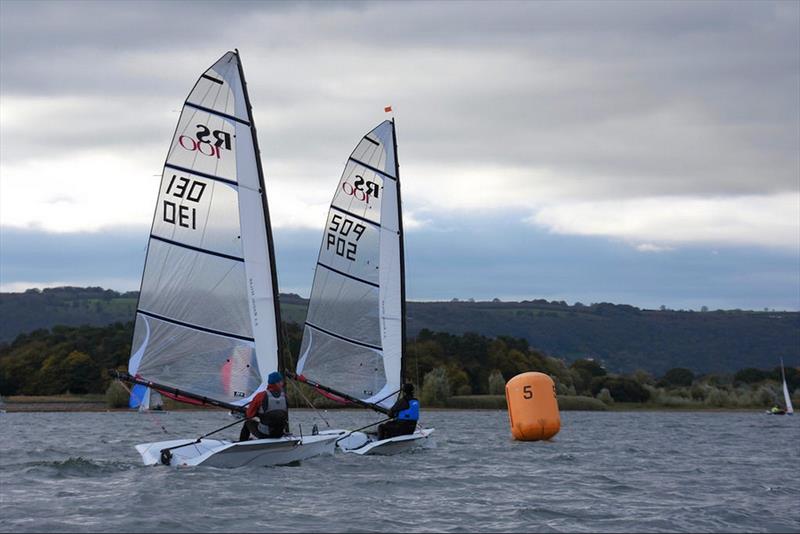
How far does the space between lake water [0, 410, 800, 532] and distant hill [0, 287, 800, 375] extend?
130595 mm

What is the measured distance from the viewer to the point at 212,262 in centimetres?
2292

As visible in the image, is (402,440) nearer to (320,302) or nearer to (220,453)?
(320,302)

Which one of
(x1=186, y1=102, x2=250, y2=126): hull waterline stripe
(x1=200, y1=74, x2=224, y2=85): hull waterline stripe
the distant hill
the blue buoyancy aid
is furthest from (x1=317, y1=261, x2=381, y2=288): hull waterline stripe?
the distant hill

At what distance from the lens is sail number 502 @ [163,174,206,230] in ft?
73.6

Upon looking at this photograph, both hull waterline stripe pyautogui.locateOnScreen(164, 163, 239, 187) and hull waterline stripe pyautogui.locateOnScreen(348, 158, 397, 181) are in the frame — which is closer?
hull waterline stripe pyautogui.locateOnScreen(164, 163, 239, 187)

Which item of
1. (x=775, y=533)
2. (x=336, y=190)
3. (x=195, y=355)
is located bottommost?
(x=775, y=533)

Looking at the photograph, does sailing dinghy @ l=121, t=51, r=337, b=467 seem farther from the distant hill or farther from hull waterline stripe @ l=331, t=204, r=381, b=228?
the distant hill

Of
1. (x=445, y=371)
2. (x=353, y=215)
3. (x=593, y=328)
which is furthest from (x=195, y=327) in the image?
(x=593, y=328)

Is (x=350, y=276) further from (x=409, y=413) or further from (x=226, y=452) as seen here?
(x=226, y=452)

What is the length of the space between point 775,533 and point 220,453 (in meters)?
9.11

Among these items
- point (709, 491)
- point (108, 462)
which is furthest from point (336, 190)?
point (709, 491)

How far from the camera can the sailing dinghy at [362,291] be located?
91.3 ft

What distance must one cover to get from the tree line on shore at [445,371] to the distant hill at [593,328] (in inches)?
2843

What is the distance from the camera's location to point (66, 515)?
16.1m
